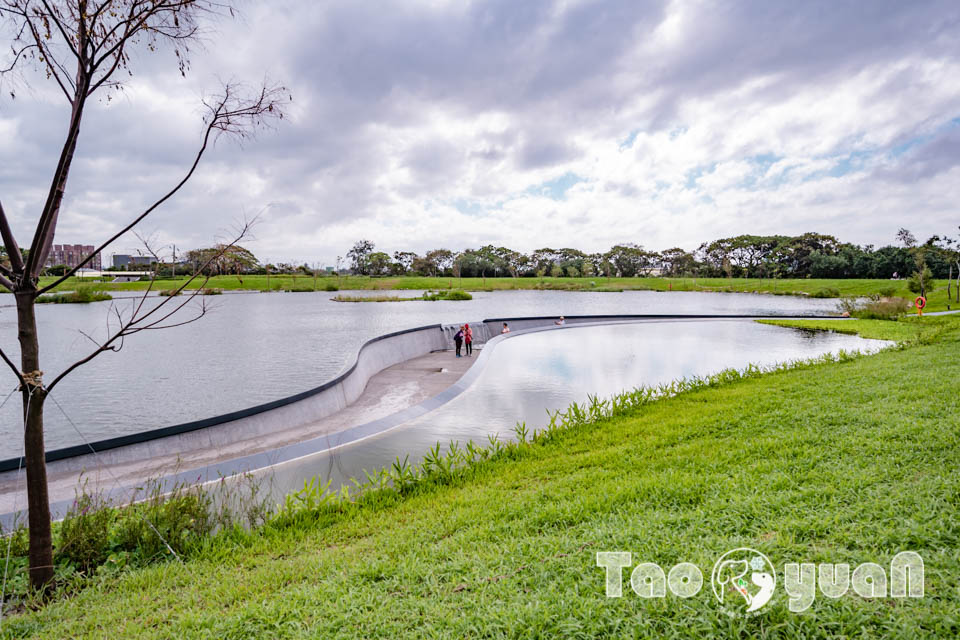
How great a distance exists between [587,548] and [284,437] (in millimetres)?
6472

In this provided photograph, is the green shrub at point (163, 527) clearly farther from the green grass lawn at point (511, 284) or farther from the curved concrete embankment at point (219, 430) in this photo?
the green grass lawn at point (511, 284)

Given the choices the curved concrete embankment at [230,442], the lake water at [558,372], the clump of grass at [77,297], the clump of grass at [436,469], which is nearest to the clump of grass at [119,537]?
the clump of grass at [436,469]

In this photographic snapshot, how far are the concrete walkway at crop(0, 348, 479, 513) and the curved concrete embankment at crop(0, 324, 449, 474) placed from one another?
11 centimetres

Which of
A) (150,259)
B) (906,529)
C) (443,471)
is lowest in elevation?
(443,471)

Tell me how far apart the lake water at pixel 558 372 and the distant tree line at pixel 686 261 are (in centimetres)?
6304


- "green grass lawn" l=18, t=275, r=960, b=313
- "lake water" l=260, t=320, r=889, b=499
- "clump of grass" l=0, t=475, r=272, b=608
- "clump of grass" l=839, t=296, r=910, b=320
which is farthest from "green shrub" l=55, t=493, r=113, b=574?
"green grass lawn" l=18, t=275, r=960, b=313

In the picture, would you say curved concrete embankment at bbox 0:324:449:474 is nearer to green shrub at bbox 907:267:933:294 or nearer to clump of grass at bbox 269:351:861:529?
clump of grass at bbox 269:351:861:529

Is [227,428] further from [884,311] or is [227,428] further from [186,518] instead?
[884,311]

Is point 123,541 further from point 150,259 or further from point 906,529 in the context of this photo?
point 906,529

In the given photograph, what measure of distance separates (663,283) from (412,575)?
7829cm

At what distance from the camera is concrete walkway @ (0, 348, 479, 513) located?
18.6 ft

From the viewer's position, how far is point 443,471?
5312 mm

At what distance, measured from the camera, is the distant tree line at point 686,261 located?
68562 mm

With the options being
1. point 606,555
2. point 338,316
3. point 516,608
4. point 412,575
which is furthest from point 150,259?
point 338,316
